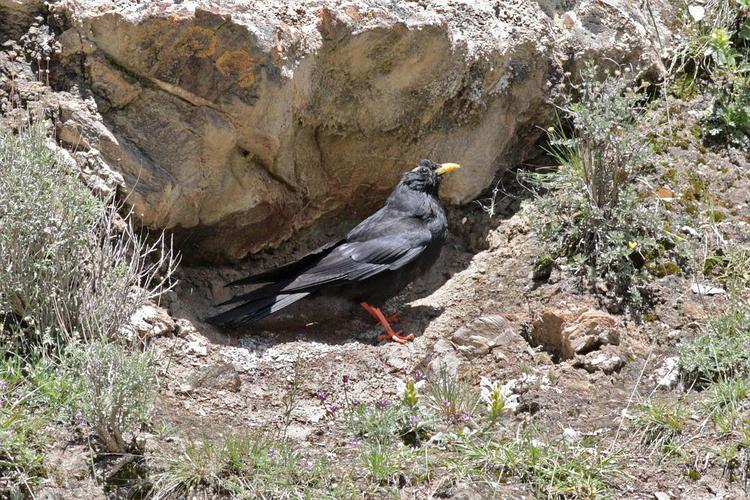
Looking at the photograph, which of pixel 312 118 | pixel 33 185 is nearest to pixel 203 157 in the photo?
pixel 312 118

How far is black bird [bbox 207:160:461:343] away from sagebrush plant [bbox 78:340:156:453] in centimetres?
176

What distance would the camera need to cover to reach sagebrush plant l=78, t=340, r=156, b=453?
14.2ft

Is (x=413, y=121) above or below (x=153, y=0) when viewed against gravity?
below

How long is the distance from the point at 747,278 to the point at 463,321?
71.5 inches

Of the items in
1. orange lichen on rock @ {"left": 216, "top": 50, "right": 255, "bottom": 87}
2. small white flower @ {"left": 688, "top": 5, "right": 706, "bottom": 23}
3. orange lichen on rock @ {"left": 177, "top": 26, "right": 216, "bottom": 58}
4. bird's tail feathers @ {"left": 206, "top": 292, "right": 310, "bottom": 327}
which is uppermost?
small white flower @ {"left": 688, "top": 5, "right": 706, "bottom": 23}

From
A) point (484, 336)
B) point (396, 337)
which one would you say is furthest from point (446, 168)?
point (484, 336)

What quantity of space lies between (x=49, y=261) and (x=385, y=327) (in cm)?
241

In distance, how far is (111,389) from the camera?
4.31 metres

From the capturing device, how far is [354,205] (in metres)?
7.55

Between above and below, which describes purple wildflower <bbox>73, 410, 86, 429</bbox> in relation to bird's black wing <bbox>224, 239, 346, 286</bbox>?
below

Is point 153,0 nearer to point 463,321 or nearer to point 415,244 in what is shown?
point 415,244

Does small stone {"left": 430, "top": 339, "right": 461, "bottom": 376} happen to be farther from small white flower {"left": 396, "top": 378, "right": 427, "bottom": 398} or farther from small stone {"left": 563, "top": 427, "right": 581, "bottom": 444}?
small stone {"left": 563, "top": 427, "right": 581, "bottom": 444}

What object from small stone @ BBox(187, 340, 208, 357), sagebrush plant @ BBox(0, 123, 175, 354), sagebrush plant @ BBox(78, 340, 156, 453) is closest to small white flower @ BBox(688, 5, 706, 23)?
small stone @ BBox(187, 340, 208, 357)

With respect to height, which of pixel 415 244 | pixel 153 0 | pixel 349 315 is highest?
pixel 153 0
